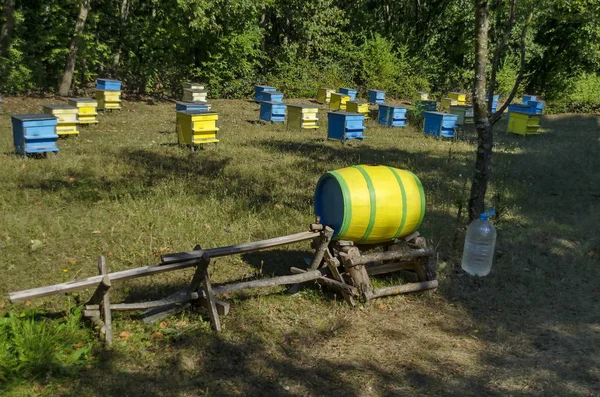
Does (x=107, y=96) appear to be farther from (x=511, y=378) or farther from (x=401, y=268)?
(x=511, y=378)

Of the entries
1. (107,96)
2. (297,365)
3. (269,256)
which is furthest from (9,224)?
(107,96)

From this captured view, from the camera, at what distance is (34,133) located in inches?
417

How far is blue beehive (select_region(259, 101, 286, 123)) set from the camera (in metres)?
18.3

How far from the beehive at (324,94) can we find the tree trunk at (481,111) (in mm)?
19508

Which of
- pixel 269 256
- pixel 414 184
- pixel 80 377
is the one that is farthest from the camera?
pixel 269 256

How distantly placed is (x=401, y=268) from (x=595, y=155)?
11339 mm

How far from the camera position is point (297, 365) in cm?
448

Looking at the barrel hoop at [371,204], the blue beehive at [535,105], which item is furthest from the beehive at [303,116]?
the barrel hoop at [371,204]

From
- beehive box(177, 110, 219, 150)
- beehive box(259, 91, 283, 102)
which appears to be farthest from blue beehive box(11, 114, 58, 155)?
beehive box(259, 91, 283, 102)

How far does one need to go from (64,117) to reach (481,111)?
9900 millimetres

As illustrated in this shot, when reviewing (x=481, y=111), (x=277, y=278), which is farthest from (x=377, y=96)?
(x=277, y=278)

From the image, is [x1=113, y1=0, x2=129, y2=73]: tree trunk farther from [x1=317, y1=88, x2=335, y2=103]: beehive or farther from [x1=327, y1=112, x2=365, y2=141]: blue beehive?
[x1=327, y1=112, x2=365, y2=141]: blue beehive

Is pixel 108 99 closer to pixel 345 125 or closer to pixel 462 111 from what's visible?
pixel 345 125

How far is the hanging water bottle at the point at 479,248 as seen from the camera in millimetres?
6559
